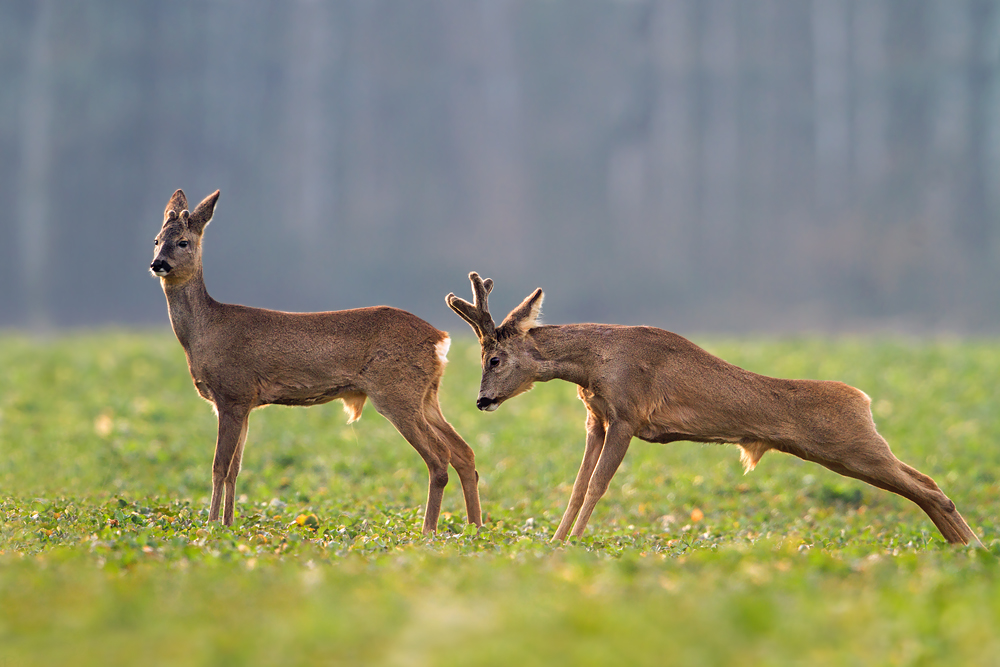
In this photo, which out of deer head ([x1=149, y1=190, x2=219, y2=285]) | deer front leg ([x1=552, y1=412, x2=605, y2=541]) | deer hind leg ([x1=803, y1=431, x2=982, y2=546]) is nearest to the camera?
deer hind leg ([x1=803, y1=431, x2=982, y2=546])

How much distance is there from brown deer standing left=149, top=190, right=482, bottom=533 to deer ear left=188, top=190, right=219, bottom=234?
1.1 inches

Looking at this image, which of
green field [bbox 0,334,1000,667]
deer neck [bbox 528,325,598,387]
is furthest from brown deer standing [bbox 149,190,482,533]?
deer neck [bbox 528,325,598,387]

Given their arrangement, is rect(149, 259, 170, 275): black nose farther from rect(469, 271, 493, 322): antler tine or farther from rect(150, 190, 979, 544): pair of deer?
rect(469, 271, 493, 322): antler tine

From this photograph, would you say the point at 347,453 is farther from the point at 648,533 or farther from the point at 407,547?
the point at 407,547

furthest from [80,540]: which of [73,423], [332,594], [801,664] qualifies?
[73,423]

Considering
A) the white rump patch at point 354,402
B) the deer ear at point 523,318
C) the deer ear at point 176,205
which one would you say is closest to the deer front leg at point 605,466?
→ the deer ear at point 523,318

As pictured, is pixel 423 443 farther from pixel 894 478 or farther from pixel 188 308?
pixel 894 478

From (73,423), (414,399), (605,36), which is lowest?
(73,423)

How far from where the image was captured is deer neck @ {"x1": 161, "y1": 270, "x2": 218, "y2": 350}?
845 centimetres

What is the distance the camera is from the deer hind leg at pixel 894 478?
303 inches

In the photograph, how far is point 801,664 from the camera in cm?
370

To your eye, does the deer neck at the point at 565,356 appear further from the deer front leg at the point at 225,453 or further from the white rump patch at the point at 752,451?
the deer front leg at the point at 225,453

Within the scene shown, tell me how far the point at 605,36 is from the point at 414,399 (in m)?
44.7

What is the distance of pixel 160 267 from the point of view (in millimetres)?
8242
